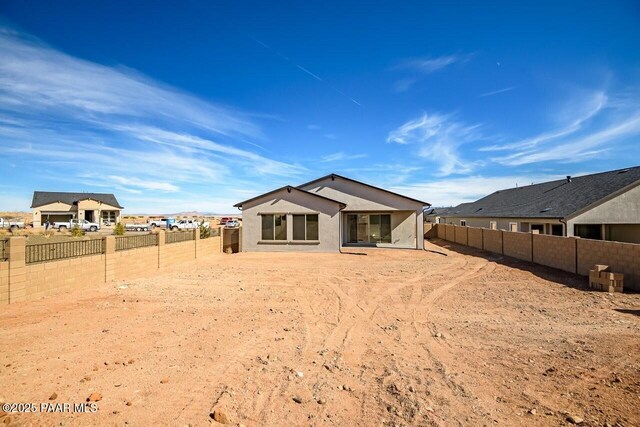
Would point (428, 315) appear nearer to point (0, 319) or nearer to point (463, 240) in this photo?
point (0, 319)

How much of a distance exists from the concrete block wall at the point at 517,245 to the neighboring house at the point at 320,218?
525cm

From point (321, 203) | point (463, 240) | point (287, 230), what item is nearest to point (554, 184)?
point (463, 240)

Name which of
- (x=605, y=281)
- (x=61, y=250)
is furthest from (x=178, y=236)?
(x=605, y=281)

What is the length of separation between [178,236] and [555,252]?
17.5 metres

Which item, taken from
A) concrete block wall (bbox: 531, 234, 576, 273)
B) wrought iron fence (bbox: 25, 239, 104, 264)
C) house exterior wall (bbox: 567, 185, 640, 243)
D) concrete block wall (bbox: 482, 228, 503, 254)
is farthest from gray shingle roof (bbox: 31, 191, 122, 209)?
house exterior wall (bbox: 567, 185, 640, 243)

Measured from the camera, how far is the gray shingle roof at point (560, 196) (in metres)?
20.8

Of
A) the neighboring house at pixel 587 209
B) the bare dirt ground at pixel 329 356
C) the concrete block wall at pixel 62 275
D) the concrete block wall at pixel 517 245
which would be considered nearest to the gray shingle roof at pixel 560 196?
the neighboring house at pixel 587 209

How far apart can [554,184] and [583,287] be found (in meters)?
21.5

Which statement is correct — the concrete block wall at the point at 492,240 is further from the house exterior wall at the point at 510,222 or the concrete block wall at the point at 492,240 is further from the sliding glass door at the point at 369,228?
the sliding glass door at the point at 369,228

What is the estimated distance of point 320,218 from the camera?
21.2m

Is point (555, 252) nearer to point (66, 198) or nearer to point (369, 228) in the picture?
point (369, 228)

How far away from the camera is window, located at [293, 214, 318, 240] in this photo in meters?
21.2

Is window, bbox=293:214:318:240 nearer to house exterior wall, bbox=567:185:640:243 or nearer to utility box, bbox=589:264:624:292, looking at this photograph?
utility box, bbox=589:264:624:292

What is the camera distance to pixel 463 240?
25.2m
